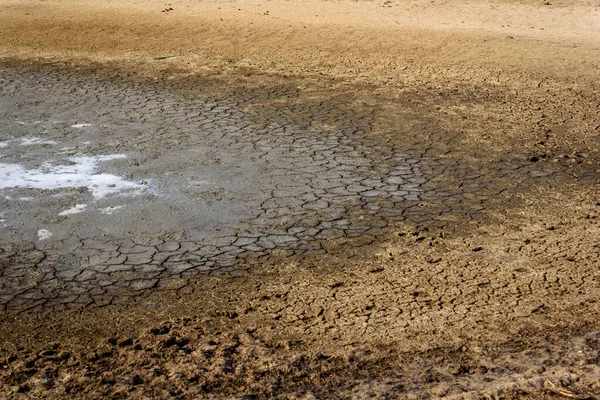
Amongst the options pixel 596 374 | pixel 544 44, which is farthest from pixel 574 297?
pixel 544 44

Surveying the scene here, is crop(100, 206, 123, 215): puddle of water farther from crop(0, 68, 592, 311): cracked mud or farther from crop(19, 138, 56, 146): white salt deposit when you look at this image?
crop(19, 138, 56, 146): white salt deposit

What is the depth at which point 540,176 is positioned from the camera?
725 cm

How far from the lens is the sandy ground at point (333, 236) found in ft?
13.9

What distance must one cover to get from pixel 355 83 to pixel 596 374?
6921mm

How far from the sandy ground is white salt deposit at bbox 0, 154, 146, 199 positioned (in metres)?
0.19

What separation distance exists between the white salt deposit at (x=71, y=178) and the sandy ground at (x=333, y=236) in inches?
7.4

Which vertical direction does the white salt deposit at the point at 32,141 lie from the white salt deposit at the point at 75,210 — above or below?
above

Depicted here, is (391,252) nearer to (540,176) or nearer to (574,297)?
(574,297)

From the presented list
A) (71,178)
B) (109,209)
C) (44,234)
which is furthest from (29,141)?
(44,234)

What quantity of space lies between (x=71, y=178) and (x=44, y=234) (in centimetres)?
122

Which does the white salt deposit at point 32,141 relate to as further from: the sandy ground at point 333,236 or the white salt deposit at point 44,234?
the white salt deposit at point 44,234

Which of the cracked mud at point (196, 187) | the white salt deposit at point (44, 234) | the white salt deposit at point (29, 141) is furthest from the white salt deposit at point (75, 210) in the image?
the white salt deposit at point (29, 141)

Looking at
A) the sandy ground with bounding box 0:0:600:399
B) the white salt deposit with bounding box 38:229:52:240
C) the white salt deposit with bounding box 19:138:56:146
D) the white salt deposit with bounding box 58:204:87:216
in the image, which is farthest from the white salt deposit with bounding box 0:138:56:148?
the white salt deposit with bounding box 38:229:52:240

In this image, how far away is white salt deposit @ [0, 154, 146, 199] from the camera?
6.96 m
